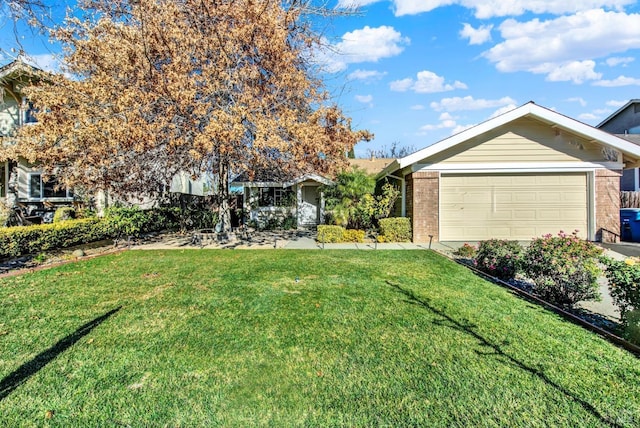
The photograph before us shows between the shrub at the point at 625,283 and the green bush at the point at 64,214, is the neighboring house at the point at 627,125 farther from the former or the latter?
the green bush at the point at 64,214

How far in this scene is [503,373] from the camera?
124 inches

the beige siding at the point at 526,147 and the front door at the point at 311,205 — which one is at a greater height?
the beige siding at the point at 526,147

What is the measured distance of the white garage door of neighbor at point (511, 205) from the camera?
469 inches

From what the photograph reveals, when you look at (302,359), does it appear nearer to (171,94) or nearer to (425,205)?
(171,94)

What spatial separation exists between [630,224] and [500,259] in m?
9.39

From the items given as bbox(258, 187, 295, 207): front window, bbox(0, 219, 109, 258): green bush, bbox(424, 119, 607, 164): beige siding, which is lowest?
bbox(0, 219, 109, 258): green bush

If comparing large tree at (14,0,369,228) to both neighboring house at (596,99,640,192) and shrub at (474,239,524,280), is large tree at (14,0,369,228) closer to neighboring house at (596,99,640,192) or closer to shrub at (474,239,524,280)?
shrub at (474,239,524,280)

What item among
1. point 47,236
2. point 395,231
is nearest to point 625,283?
point 395,231

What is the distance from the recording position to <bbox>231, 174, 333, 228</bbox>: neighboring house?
18.2 metres

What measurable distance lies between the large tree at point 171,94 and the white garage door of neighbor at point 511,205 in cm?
519

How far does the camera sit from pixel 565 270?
515 cm

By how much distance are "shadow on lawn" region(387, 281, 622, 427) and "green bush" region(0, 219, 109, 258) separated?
992 cm

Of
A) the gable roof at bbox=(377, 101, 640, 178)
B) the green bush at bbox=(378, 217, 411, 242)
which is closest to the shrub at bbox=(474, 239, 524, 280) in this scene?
the green bush at bbox=(378, 217, 411, 242)

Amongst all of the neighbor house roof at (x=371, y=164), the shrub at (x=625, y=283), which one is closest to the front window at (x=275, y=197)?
the neighbor house roof at (x=371, y=164)
